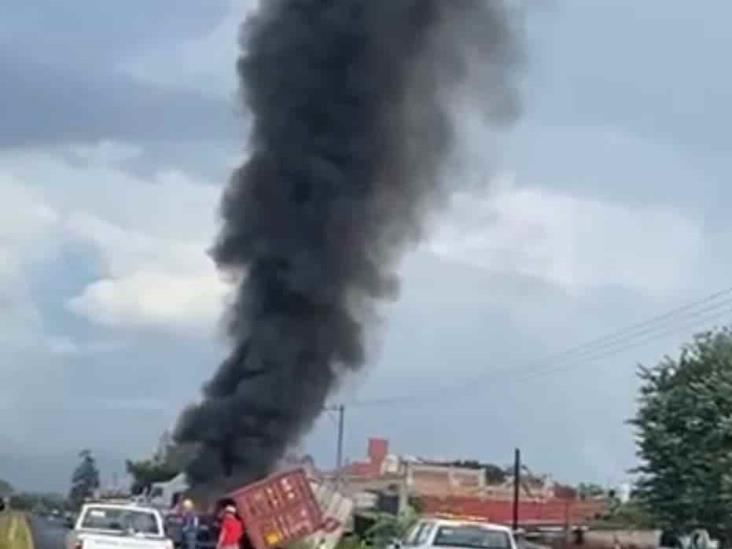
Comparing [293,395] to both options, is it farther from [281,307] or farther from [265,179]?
[265,179]

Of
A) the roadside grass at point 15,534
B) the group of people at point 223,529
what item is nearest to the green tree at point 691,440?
the group of people at point 223,529

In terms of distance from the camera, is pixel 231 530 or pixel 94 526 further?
pixel 231 530

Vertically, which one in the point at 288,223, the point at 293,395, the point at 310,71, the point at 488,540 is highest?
the point at 310,71

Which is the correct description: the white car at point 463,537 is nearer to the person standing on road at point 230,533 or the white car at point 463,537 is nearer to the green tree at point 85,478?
the person standing on road at point 230,533

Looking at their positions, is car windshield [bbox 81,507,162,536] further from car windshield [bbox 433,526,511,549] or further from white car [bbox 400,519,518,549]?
car windshield [bbox 433,526,511,549]

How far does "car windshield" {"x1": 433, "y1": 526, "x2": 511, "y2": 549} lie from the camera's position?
32.7m

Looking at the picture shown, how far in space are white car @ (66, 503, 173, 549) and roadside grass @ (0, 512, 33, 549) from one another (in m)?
13.9

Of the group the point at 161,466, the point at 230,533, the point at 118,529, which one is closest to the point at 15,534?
the point at 118,529

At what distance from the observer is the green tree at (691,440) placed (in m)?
50.5

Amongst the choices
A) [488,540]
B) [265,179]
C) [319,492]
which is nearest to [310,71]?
[265,179]

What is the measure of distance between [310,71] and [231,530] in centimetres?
3033

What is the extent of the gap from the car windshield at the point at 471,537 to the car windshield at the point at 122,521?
5700mm

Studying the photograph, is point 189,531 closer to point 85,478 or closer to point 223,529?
point 223,529

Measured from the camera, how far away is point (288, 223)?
68.3 metres
